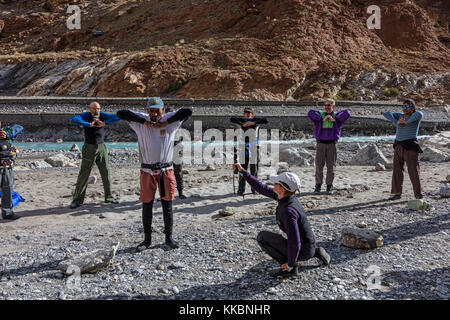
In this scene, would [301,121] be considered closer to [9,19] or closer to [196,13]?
[196,13]

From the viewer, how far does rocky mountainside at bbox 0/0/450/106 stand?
3077 centimetres

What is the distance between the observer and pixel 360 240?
16.1 feet

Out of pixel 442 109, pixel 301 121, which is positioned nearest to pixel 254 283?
pixel 301 121

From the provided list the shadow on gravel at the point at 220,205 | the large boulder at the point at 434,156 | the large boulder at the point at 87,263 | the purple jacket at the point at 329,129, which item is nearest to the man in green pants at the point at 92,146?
the shadow on gravel at the point at 220,205

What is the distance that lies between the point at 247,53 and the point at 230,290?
31.4 metres

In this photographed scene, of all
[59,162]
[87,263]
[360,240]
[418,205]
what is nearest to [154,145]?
[87,263]

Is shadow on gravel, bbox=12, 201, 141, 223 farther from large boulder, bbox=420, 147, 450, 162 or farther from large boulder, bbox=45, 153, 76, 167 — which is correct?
large boulder, bbox=420, 147, 450, 162

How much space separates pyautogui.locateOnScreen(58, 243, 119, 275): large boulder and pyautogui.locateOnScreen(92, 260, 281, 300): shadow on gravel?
1.99 feet

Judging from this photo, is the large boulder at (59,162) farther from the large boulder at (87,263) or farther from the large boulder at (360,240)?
the large boulder at (360,240)

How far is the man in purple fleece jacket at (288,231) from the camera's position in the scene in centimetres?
378

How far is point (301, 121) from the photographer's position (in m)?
21.1

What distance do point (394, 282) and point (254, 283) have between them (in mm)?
1459

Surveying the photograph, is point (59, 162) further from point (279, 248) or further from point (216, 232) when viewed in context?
point (279, 248)

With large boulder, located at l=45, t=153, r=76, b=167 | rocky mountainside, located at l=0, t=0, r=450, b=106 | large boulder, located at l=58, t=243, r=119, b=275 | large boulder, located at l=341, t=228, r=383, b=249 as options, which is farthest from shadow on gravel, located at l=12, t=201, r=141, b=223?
rocky mountainside, located at l=0, t=0, r=450, b=106
